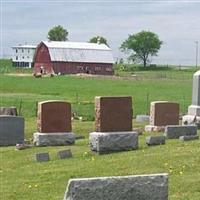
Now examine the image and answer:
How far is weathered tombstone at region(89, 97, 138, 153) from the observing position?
15656 millimetres

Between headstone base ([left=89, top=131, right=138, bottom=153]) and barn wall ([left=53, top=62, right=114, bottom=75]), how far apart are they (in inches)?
3671

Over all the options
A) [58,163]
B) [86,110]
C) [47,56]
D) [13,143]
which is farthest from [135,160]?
[47,56]

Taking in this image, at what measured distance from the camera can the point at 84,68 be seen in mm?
111125

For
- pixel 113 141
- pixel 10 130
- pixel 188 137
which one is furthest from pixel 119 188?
pixel 10 130

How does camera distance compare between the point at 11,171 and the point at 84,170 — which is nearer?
the point at 84,170

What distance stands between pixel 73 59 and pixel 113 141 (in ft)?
306

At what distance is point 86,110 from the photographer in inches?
1362

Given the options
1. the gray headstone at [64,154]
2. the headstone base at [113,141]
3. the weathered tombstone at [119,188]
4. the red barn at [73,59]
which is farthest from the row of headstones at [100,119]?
the red barn at [73,59]

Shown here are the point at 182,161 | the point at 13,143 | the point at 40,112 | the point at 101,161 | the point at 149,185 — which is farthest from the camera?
the point at 13,143

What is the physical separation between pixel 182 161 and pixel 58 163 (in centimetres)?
302

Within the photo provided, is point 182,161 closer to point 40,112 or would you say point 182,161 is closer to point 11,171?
point 11,171

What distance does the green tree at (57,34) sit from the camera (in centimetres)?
16212

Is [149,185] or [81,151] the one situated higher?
[149,185]

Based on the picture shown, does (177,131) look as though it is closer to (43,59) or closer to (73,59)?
(73,59)
